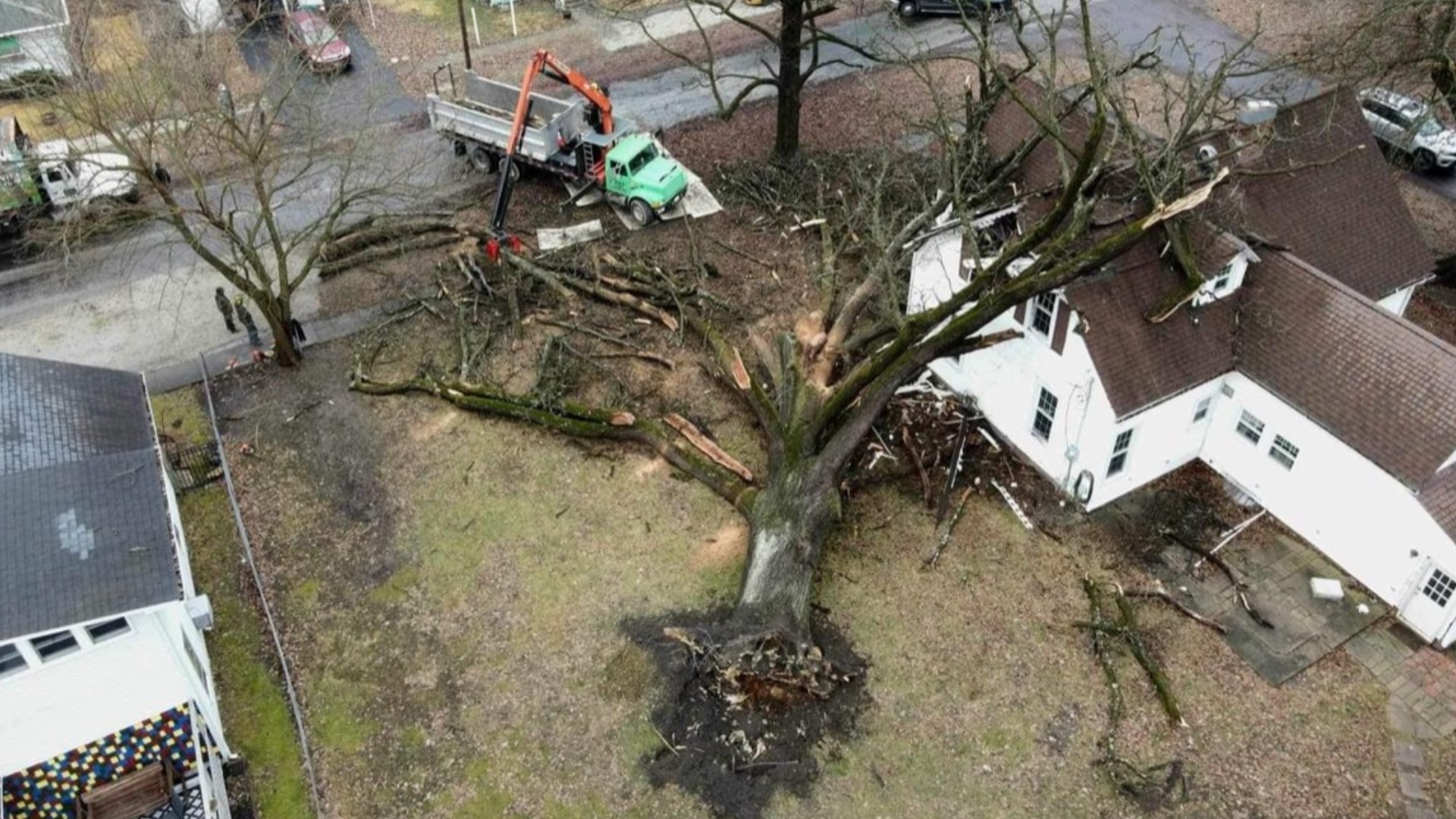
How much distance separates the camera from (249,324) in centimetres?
2381

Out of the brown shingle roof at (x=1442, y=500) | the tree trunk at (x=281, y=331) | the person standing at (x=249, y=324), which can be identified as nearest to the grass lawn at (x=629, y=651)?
the tree trunk at (x=281, y=331)

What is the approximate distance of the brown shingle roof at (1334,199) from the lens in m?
20.6

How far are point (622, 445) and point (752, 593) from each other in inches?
208

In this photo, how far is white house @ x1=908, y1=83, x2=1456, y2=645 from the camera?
17.5 metres

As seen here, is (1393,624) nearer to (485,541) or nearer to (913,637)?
(913,637)

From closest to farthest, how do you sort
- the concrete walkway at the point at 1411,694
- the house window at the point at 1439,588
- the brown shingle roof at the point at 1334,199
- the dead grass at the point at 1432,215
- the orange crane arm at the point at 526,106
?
the concrete walkway at the point at 1411,694 → the house window at the point at 1439,588 → the brown shingle roof at the point at 1334,199 → the orange crane arm at the point at 526,106 → the dead grass at the point at 1432,215

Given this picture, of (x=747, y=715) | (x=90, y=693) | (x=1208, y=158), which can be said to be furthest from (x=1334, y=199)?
(x=90, y=693)

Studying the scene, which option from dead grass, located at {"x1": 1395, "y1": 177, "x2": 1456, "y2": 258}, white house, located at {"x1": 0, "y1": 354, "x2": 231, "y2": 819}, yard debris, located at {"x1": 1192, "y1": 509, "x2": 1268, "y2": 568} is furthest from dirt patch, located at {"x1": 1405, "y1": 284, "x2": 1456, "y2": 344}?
white house, located at {"x1": 0, "y1": 354, "x2": 231, "y2": 819}

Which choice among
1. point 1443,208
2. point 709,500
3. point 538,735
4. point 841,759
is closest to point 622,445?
point 709,500

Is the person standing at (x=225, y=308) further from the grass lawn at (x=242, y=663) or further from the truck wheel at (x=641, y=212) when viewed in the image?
the truck wheel at (x=641, y=212)

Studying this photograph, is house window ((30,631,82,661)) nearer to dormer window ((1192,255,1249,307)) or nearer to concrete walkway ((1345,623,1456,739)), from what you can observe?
dormer window ((1192,255,1249,307))

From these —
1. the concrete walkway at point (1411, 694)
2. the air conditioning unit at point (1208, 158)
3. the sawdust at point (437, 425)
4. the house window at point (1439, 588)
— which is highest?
the air conditioning unit at point (1208, 158)

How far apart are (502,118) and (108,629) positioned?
17486 mm

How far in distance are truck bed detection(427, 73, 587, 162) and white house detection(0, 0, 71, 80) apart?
34.9 feet
